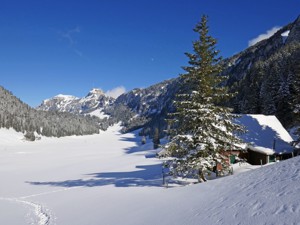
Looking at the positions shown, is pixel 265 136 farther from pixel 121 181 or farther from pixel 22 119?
pixel 22 119

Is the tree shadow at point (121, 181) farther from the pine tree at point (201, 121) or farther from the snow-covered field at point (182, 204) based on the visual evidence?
the pine tree at point (201, 121)

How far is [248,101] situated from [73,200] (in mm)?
57736

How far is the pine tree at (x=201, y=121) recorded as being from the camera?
2209 centimetres

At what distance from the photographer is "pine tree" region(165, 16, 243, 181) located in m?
22.1

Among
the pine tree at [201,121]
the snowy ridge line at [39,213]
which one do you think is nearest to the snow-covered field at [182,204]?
the snowy ridge line at [39,213]

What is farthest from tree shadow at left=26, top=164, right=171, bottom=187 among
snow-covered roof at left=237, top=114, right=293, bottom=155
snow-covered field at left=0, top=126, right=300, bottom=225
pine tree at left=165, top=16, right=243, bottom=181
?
snow-covered roof at left=237, top=114, right=293, bottom=155

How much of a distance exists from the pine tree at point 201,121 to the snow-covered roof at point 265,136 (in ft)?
45.4

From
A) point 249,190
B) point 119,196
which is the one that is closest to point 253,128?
point 119,196

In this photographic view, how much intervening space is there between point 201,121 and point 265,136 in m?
19.7

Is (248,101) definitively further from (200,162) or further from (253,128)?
(200,162)

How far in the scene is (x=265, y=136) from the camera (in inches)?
1499

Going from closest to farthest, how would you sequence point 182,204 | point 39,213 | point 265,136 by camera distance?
point 182,204 < point 39,213 < point 265,136

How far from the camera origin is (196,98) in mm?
22938

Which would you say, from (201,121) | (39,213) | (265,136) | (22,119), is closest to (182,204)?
(201,121)
